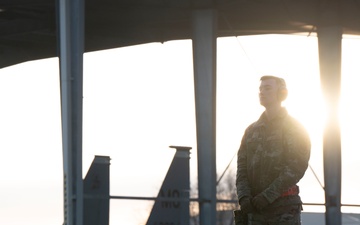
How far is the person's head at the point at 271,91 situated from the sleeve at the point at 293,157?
0.68 feet

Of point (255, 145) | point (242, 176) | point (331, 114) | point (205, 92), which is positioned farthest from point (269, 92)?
point (331, 114)

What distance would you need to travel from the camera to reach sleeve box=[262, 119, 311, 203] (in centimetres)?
715

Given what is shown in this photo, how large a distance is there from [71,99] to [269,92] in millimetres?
10496

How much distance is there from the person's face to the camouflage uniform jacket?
0.10 m

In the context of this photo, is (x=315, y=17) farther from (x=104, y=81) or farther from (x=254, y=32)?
(x=104, y=81)

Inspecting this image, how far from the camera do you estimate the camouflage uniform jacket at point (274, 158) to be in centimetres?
719

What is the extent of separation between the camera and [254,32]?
78.0 feet

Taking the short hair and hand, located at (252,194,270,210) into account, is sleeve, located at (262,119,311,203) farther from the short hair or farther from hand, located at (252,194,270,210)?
the short hair

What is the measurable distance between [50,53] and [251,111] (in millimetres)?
4689

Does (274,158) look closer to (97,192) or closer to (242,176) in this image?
(242,176)

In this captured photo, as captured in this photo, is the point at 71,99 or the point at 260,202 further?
the point at 71,99

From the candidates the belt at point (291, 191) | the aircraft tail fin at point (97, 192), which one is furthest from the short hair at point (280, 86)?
the aircraft tail fin at point (97, 192)

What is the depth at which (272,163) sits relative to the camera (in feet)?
23.7

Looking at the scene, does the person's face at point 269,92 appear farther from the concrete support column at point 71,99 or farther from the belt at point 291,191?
the concrete support column at point 71,99
